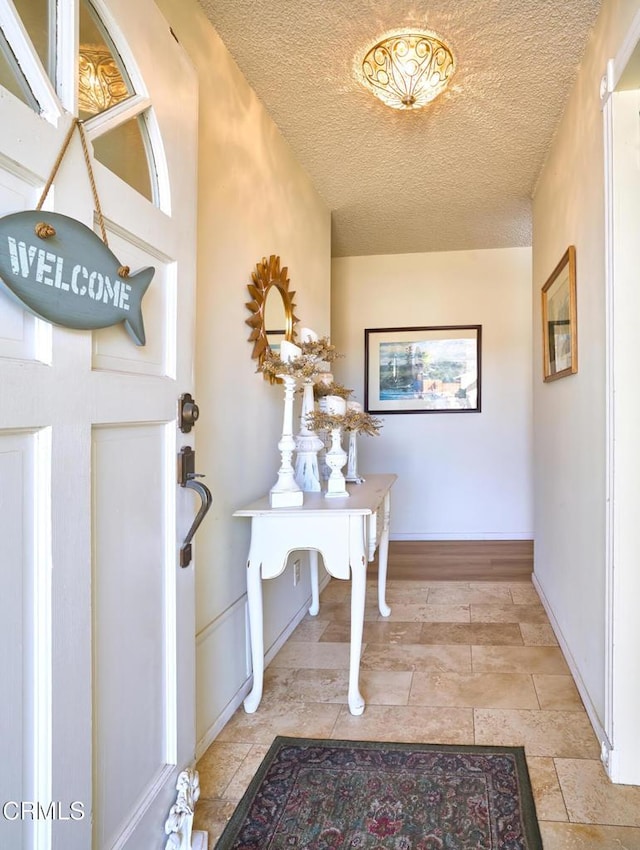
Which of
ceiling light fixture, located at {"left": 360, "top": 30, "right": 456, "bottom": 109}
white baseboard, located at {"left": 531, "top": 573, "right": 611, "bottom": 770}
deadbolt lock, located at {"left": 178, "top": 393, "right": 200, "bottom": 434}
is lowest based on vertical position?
white baseboard, located at {"left": 531, "top": 573, "right": 611, "bottom": 770}

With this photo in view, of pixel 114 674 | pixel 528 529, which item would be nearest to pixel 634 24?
pixel 114 674

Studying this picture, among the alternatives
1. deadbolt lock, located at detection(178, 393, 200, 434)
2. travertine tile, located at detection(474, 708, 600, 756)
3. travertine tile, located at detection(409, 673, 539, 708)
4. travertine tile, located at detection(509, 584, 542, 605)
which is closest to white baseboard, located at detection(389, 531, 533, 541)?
travertine tile, located at detection(509, 584, 542, 605)

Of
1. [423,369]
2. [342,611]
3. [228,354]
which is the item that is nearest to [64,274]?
[228,354]

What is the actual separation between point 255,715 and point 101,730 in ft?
3.69

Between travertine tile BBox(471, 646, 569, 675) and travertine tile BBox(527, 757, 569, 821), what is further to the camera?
travertine tile BBox(471, 646, 569, 675)

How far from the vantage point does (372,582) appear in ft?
12.7

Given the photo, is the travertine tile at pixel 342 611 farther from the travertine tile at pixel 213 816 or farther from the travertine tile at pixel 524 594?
the travertine tile at pixel 213 816

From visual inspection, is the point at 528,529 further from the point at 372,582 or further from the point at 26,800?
the point at 26,800

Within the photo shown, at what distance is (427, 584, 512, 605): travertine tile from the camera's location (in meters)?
3.29

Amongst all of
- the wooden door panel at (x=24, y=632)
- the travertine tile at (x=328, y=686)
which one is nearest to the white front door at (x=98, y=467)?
the wooden door panel at (x=24, y=632)

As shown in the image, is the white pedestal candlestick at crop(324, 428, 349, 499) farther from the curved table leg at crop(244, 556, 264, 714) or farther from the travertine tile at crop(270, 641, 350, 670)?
the travertine tile at crop(270, 641, 350, 670)

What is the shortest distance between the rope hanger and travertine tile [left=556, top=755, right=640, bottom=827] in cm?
176

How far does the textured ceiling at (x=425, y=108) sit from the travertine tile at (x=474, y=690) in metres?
2.41

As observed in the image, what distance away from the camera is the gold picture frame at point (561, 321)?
227 centimetres
